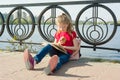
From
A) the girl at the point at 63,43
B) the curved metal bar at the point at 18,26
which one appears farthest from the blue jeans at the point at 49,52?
the curved metal bar at the point at 18,26

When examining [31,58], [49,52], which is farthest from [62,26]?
[31,58]

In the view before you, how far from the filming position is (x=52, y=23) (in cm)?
674

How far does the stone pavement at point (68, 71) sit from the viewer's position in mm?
4680

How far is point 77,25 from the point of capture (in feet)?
20.7

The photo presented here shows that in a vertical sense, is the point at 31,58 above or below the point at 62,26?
below

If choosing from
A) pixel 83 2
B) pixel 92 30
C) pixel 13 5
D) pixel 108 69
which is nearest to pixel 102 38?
pixel 92 30

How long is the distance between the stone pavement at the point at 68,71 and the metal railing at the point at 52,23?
58 centimetres

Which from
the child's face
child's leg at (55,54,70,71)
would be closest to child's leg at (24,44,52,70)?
child's leg at (55,54,70,71)

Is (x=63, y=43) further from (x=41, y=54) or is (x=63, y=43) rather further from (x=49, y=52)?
(x=41, y=54)

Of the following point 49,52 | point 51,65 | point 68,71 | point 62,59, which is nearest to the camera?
point 51,65

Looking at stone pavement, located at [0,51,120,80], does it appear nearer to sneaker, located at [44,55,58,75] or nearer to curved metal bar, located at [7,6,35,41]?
sneaker, located at [44,55,58,75]

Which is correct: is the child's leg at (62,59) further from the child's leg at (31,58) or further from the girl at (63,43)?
the child's leg at (31,58)

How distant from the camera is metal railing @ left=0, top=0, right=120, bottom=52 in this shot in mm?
6142

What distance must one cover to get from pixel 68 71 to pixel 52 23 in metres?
1.88
